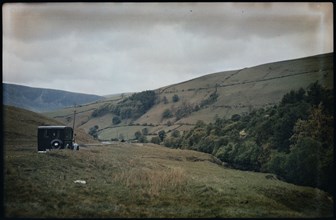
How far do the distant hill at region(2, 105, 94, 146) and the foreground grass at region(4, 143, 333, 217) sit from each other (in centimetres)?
34

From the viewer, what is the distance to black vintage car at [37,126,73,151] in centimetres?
1338

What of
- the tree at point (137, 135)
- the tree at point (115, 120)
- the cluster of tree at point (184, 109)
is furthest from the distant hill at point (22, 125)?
the cluster of tree at point (184, 109)

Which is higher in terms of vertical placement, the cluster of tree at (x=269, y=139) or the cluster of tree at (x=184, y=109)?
the cluster of tree at (x=184, y=109)

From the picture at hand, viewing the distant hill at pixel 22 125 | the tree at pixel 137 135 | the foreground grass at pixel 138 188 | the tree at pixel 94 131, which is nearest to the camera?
the foreground grass at pixel 138 188

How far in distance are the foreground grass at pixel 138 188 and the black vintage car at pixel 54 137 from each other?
597mm

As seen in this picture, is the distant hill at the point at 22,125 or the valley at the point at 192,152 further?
the distant hill at the point at 22,125

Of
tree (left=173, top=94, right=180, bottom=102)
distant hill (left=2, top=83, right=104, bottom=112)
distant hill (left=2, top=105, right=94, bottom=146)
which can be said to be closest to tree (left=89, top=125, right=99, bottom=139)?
distant hill (left=2, top=105, right=94, bottom=146)

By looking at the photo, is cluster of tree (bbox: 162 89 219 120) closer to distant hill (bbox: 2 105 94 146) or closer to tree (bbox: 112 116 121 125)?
tree (bbox: 112 116 121 125)

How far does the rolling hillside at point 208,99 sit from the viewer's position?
13.6 m

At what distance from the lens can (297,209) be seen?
1064cm

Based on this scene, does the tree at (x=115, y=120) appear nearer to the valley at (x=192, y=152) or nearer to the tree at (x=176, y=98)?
the valley at (x=192, y=152)

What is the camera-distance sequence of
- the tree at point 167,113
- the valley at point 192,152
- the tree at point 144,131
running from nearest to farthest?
the valley at point 192,152
the tree at point 144,131
the tree at point 167,113

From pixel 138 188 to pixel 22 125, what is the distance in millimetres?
4106

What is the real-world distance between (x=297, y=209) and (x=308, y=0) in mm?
5802
